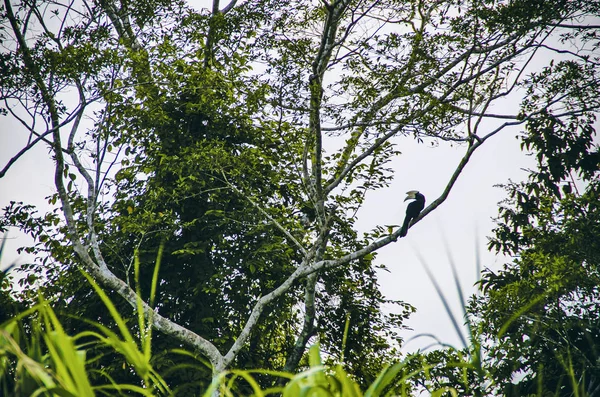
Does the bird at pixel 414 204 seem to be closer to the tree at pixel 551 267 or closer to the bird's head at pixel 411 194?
the bird's head at pixel 411 194

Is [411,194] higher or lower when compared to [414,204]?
higher

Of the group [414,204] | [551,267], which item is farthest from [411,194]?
[551,267]

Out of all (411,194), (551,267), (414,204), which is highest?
(411,194)

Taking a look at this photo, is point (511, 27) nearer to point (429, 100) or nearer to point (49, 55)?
point (429, 100)

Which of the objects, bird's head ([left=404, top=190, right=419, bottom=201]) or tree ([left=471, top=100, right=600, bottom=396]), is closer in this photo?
tree ([left=471, top=100, right=600, bottom=396])

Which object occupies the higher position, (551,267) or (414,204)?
(414,204)

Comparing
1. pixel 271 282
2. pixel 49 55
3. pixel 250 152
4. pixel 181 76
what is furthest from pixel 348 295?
pixel 49 55

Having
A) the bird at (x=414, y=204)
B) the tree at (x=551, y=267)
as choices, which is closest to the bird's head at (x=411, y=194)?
the bird at (x=414, y=204)

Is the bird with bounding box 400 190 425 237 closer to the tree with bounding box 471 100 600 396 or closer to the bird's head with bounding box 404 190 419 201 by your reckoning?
the bird's head with bounding box 404 190 419 201

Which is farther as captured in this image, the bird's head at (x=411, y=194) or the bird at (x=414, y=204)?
the bird's head at (x=411, y=194)

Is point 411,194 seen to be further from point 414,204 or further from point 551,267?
point 551,267

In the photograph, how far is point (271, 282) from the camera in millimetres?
8344

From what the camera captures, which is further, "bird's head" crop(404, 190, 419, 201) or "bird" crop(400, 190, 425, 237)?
"bird's head" crop(404, 190, 419, 201)

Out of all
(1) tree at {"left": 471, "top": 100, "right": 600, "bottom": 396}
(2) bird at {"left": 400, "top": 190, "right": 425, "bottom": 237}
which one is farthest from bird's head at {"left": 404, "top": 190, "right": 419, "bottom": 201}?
(1) tree at {"left": 471, "top": 100, "right": 600, "bottom": 396}
